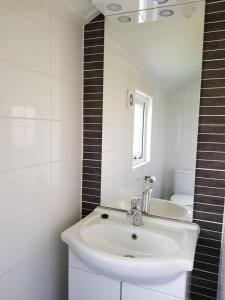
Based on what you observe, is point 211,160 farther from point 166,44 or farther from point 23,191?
point 23,191

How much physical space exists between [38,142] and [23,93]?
0.26 metres

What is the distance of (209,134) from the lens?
1302mm

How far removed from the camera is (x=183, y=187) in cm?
141

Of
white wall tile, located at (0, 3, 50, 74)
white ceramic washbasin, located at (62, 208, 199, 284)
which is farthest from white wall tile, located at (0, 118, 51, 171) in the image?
white ceramic washbasin, located at (62, 208, 199, 284)

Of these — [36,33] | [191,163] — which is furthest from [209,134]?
[36,33]

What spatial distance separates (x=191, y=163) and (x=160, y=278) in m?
0.63

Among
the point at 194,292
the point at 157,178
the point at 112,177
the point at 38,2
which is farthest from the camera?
the point at 112,177

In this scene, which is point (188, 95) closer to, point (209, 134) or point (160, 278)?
point (209, 134)

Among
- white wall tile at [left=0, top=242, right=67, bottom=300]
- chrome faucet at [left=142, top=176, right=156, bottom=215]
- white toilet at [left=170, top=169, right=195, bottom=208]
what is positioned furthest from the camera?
chrome faucet at [left=142, top=176, right=156, bottom=215]

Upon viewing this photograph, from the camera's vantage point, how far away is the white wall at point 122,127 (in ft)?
4.94

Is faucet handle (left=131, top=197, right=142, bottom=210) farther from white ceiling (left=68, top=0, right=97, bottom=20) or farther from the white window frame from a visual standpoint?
white ceiling (left=68, top=0, right=97, bottom=20)

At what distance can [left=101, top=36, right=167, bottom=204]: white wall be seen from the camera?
4.94 feet

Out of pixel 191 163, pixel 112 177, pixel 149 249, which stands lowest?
pixel 149 249

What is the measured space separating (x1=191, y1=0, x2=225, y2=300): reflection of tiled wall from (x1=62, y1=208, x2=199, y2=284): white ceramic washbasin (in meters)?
0.11
